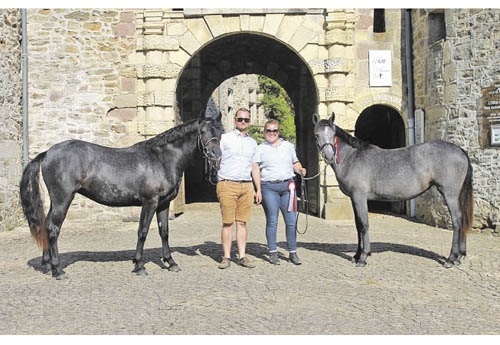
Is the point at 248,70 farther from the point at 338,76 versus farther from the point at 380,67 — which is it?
the point at 380,67

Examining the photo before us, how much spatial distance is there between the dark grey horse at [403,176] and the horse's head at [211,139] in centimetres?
130

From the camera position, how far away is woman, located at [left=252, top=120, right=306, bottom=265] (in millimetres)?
6465

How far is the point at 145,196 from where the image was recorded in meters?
6.22

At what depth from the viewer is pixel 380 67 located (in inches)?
457

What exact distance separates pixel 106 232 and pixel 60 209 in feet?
13.4

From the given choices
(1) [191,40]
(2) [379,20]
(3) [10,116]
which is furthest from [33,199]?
(2) [379,20]

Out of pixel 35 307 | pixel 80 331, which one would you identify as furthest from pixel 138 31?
pixel 80 331

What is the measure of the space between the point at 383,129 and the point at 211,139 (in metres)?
9.10

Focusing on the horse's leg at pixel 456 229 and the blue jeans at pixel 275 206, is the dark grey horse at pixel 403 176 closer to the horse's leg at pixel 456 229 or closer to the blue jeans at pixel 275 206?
the horse's leg at pixel 456 229

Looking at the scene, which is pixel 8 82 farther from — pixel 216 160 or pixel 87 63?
pixel 216 160

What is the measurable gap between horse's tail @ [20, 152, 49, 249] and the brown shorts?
2.00 metres

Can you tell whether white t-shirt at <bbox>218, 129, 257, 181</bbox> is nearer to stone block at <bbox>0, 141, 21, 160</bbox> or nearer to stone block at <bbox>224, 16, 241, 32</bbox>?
stone block at <bbox>224, 16, 241, 32</bbox>

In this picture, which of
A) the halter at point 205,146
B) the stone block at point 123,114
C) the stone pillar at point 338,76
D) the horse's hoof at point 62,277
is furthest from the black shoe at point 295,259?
the stone block at point 123,114

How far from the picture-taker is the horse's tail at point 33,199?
239 inches
